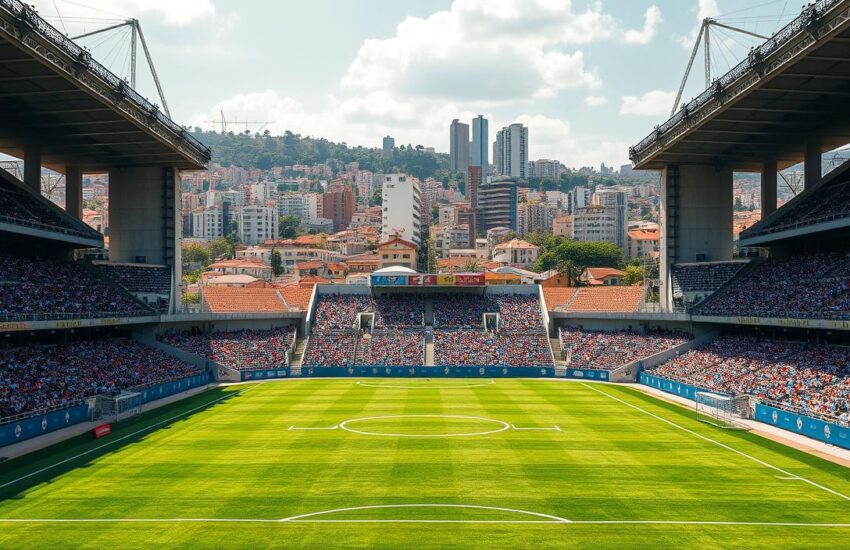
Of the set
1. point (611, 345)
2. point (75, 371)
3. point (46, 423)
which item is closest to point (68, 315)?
point (75, 371)

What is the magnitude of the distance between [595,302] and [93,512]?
64387 mm

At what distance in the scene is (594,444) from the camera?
1481 inches

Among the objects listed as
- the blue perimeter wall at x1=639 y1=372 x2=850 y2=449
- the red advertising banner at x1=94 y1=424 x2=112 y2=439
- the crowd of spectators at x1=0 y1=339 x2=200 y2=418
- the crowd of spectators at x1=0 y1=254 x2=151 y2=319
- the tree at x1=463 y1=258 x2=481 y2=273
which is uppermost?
the tree at x1=463 y1=258 x2=481 y2=273

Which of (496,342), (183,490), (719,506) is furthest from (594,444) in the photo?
(496,342)

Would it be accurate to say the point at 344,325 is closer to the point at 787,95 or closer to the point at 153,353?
the point at 153,353

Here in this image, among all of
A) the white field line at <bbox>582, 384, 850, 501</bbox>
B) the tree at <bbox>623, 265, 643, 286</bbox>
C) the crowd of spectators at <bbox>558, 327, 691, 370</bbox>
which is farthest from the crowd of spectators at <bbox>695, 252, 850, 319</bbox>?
the tree at <bbox>623, 265, 643, 286</bbox>

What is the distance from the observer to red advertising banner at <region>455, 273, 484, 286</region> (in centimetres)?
7931

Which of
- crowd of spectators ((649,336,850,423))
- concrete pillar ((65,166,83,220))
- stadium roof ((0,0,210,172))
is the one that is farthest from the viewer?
concrete pillar ((65,166,83,220))

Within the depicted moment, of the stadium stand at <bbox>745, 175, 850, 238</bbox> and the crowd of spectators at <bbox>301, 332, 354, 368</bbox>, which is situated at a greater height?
the stadium stand at <bbox>745, 175, 850, 238</bbox>

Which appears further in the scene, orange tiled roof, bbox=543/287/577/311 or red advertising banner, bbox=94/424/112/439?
orange tiled roof, bbox=543/287/577/311

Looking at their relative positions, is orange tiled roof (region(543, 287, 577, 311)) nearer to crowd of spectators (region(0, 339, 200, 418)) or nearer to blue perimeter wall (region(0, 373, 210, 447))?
crowd of spectators (region(0, 339, 200, 418))

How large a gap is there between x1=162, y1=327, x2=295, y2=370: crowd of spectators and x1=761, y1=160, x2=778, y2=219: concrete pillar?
50.4 m

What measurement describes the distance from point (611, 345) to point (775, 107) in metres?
28.6

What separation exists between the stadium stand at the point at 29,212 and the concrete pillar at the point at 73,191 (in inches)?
352
